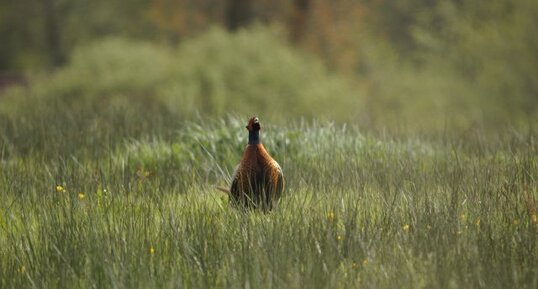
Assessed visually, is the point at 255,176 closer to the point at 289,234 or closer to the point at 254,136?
the point at 254,136

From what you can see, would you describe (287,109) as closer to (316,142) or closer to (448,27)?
(316,142)

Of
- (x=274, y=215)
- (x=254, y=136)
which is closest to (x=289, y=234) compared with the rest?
(x=274, y=215)

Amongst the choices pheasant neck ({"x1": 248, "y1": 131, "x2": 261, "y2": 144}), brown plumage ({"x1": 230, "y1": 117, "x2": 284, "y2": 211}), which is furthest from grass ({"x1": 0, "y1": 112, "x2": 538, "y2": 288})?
pheasant neck ({"x1": 248, "y1": 131, "x2": 261, "y2": 144})

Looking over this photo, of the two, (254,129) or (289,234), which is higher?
(254,129)

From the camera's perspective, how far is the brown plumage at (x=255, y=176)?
4484 millimetres

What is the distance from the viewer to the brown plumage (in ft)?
14.7

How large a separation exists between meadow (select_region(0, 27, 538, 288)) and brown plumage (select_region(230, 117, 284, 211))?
0.33 feet

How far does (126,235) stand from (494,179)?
2.59 meters

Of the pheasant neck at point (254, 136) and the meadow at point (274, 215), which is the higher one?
the pheasant neck at point (254, 136)

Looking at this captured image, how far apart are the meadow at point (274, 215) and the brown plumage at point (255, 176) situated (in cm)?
10

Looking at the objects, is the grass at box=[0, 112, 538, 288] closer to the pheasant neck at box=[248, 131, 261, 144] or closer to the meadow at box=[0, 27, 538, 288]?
the meadow at box=[0, 27, 538, 288]

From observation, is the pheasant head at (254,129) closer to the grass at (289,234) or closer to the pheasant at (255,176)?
the pheasant at (255,176)

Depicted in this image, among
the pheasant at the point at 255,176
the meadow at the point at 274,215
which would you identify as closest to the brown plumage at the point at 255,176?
the pheasant at the point at 255,176

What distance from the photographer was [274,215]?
166 inches
